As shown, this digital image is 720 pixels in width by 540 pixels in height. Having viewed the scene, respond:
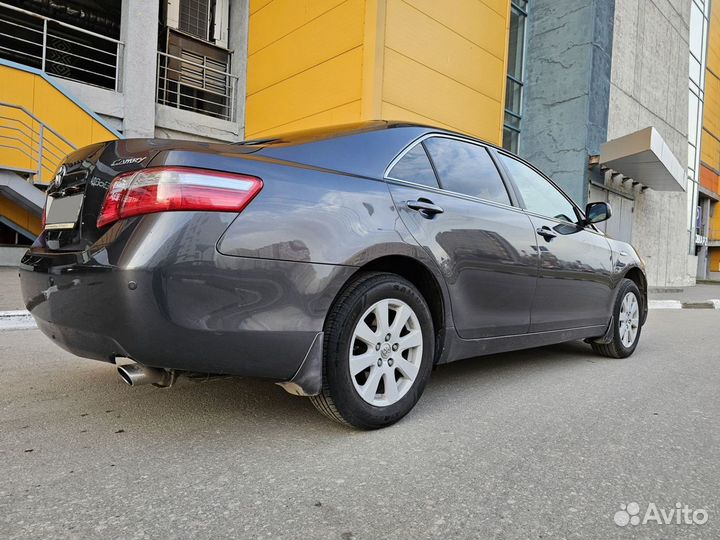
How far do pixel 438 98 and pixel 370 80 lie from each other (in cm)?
220

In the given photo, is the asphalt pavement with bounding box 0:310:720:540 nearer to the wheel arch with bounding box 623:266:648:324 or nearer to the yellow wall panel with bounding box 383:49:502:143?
the wheel arch with bounding box 623:266:648:324

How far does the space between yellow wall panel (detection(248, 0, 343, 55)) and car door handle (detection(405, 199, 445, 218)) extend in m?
10.1

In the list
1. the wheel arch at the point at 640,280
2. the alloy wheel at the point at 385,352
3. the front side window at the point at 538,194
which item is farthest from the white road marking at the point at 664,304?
the alloy wheel at the point at 385,352

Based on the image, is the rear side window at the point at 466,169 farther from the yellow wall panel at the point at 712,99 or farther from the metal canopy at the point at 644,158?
the yellow wall panel at the point at 712,99

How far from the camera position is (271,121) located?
44.3ft

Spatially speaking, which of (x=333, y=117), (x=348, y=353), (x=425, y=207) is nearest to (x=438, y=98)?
(x=333, y=117)

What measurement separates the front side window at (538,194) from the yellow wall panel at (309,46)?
26.3 ft

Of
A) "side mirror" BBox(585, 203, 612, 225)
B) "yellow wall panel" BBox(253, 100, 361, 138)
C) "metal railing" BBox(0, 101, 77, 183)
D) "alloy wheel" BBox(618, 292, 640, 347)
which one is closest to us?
"side mirror" BBox(585, 203, 612, 225)

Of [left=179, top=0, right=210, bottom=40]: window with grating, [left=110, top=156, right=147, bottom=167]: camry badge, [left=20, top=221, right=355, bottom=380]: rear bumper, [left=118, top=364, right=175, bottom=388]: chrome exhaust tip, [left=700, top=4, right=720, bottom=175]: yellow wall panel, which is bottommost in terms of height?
[left=118, top=364, right=175, bottom=388]: chrome exhaust tip

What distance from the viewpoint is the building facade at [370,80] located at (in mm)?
10547

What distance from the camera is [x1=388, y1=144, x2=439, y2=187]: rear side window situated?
2637mm

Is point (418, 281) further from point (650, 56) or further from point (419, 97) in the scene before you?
A: point (650, 56)

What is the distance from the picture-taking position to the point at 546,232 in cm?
348
